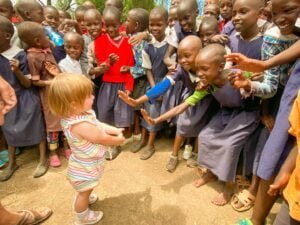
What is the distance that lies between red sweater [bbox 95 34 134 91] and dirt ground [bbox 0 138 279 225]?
0.95 m

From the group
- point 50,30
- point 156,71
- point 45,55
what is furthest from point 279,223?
point 50,30

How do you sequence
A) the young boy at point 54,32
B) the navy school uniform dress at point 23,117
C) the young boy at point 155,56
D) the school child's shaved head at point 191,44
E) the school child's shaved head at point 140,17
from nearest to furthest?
the school child's shaved head at point 191,44 → the navy school uniform dress at point 23,117 → the young boy at point 155,56 → the young boy at point 54,32 → the school child's shaved head at point 140,17

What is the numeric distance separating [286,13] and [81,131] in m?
1.56

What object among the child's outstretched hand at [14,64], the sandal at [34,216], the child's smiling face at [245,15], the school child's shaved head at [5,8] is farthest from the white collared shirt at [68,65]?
the child's smiling face at [245,15]

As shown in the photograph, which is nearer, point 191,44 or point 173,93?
point 191,44

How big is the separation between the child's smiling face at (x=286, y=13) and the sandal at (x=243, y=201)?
4.52 feet

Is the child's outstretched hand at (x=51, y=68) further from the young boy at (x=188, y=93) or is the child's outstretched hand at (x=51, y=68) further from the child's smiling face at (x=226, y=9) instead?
the child's smiling face at (x=226, y=9)

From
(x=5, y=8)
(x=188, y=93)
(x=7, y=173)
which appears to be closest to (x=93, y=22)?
(x=5, y=8)

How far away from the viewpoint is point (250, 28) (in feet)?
7.64

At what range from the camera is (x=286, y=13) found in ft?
5.70

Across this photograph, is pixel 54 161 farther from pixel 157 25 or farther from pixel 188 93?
pixel 157 25

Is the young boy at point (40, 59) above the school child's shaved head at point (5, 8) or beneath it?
beneath

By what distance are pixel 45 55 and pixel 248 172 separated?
89.9 inches

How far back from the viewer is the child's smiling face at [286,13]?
1706 millimetres
